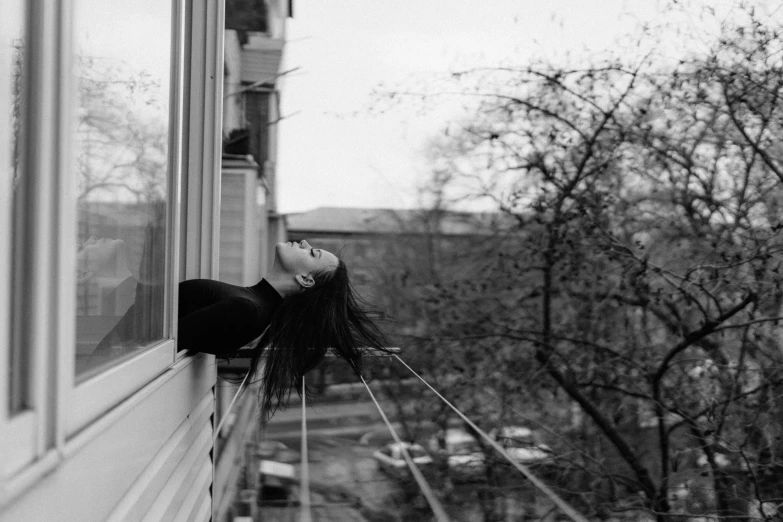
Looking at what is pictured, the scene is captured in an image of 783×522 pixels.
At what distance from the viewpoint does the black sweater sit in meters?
2.24

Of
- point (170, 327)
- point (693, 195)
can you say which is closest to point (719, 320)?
point (693, 195)

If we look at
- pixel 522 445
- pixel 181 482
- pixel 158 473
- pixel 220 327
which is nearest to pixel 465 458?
pixel 522 445

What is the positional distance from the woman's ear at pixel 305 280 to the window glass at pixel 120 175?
2.74 ft

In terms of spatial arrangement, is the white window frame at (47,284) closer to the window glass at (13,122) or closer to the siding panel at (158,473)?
the window glass at (13,122)

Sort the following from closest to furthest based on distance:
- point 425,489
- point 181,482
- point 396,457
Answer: point 425,489, point 181,482, point 396,457

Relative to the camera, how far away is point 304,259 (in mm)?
2861

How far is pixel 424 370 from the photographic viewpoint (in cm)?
763

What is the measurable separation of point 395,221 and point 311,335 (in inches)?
378

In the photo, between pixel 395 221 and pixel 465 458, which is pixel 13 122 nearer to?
pixel 465 458

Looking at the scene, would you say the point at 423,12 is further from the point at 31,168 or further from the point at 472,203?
the point at 31,168

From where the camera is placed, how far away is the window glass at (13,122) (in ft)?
2.40

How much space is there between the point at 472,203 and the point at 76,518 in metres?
6.63

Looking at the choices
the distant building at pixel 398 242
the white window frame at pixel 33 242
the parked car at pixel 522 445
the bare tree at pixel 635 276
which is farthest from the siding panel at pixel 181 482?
the distant building at pixel 398 242

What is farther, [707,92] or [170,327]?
[707,92]
